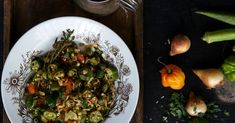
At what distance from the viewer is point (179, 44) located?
56.2 inches

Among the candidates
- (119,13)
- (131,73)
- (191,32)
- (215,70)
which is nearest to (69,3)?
(119,13)

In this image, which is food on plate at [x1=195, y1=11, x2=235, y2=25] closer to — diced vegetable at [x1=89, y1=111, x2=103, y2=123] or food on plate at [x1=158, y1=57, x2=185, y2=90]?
food on plate at [x1=158, y1=57, x2=185, y2=90]

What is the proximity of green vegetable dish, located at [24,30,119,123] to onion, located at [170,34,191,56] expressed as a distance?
8.7 inches

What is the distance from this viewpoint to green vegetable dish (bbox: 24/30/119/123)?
4.44 ft

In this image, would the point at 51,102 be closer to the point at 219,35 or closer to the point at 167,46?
the point at 167,46

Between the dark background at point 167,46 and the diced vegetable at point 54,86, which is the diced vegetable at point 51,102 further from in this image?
the dark background at point 167,46

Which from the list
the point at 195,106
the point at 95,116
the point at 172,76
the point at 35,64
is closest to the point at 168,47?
the point at 172,76

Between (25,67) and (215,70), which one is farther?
(215,70)

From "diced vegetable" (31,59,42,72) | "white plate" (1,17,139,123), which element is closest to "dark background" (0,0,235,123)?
"white plate" (1,17,139,123)

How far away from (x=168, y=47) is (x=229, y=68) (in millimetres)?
224

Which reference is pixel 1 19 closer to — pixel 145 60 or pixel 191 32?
pixel 145 60

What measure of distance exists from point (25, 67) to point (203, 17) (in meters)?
0.65

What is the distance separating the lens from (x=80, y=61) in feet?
4.53

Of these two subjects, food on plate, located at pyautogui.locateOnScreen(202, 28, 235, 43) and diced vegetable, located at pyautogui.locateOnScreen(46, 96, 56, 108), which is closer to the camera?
diced vegetable, located at pyautogui.locateOnScreen(46, 96, 56, 108)
